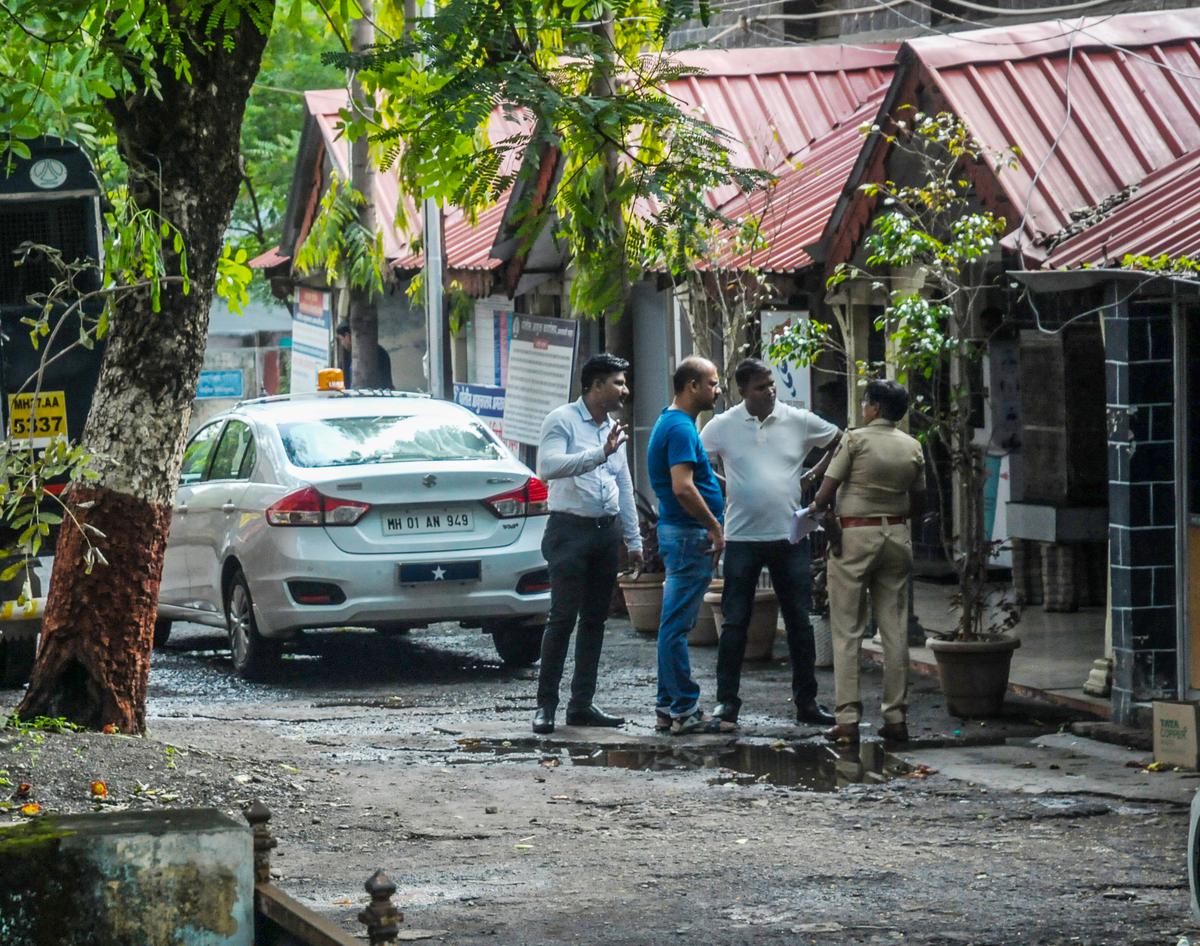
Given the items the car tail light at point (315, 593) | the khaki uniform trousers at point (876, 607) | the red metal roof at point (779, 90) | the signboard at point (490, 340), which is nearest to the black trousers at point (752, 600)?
the khaki uniform trousers at point (876, 607)

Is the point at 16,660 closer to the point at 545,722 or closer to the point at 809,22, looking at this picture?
the point at 545,722

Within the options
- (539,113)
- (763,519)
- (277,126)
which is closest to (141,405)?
(539,113)

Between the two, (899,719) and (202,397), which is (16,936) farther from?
(202,397)

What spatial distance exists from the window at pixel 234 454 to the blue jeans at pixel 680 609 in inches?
151

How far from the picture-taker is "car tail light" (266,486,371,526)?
12648 mm

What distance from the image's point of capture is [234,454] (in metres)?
14.0

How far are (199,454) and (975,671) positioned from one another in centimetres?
634

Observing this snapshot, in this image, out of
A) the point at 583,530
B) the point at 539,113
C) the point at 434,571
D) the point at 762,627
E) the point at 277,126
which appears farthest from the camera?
the point at 277,126

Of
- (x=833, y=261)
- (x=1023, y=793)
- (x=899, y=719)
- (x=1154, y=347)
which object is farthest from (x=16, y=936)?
(x=833, y=261)

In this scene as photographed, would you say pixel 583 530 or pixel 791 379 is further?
pixel 791 379

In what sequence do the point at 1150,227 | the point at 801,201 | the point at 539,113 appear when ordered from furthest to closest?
the point at 801,201
the point at 1150,227
the point at 539,113

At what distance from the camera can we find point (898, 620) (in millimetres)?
10477

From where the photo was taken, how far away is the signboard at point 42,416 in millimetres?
12625

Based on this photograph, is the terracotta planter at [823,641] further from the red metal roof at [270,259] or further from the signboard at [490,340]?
the red metal roof at [270,259]
